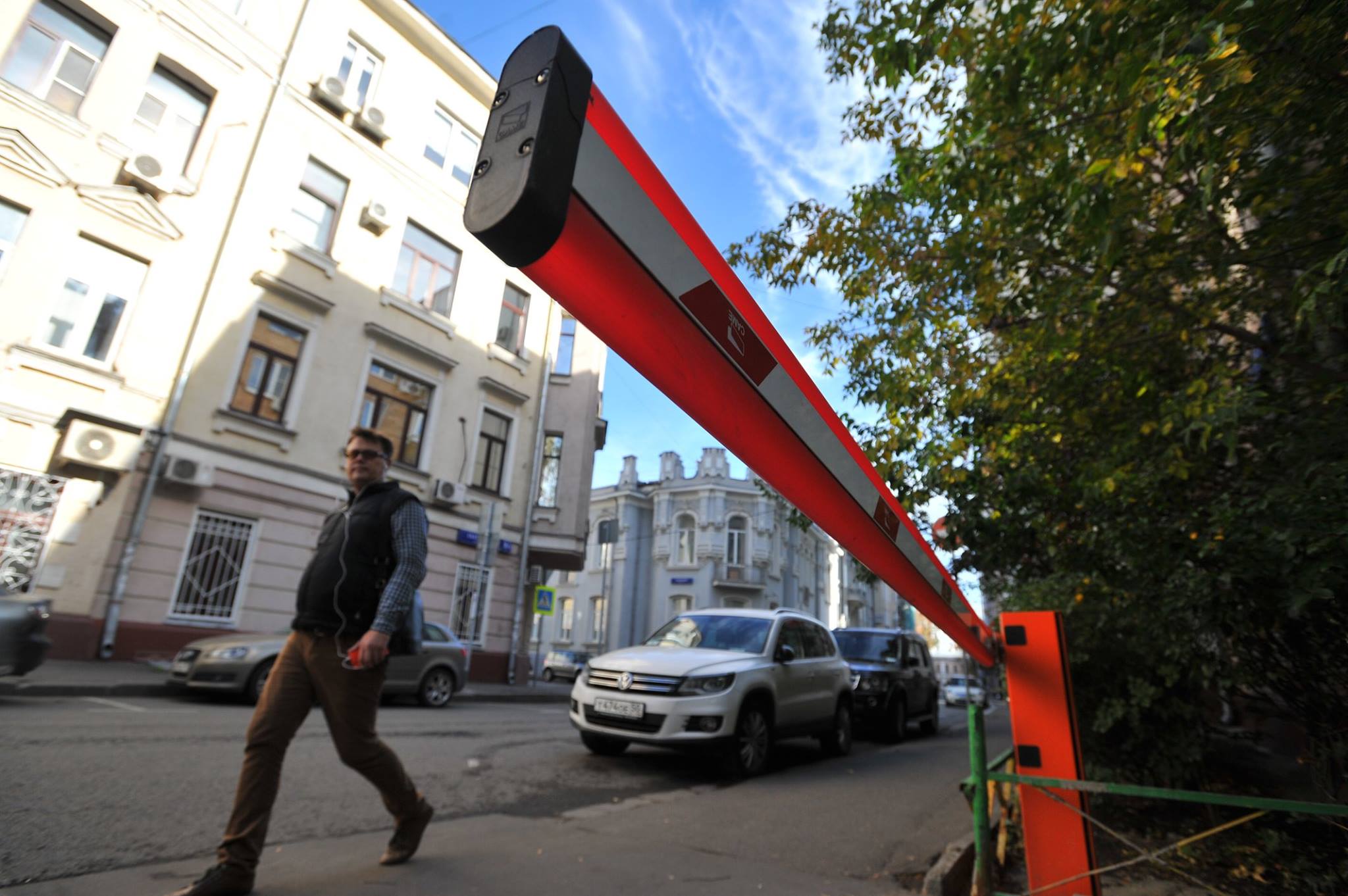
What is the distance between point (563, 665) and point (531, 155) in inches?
1164

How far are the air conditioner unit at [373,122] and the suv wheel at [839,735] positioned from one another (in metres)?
15.7

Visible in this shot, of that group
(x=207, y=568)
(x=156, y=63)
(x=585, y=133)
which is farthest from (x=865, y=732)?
→ (x=156, y=63)

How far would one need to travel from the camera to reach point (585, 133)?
0.83 m

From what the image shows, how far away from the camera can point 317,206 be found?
51.4 feet

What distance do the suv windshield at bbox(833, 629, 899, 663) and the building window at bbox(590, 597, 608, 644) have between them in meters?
29.0

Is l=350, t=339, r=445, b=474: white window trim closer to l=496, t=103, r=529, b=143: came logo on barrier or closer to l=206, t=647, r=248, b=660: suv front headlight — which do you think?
l=206, t=647, r=248, b=660: suv front headlight

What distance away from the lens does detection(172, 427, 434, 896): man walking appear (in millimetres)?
2859

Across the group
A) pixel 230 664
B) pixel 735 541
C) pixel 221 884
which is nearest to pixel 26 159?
pixel 230 664

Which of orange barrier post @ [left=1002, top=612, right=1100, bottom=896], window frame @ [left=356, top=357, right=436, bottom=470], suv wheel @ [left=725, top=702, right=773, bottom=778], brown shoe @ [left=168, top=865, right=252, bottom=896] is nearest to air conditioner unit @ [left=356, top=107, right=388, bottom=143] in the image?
window frame @ [left=356, top=357, right=436, bottom=470]

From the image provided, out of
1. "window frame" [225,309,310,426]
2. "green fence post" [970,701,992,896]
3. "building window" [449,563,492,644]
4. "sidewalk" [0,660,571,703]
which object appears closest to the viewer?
"green fence post" [970,701,992,896]

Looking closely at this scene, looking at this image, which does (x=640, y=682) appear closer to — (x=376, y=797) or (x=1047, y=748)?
(x=376, y=797)

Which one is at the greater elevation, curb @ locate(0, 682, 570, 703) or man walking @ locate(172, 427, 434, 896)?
man walking @ locate(172, 427, 434, 896)

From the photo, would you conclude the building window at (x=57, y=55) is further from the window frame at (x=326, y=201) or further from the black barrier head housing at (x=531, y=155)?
the black barrier head housing at (x=531, y=155)

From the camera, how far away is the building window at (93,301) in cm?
1154
